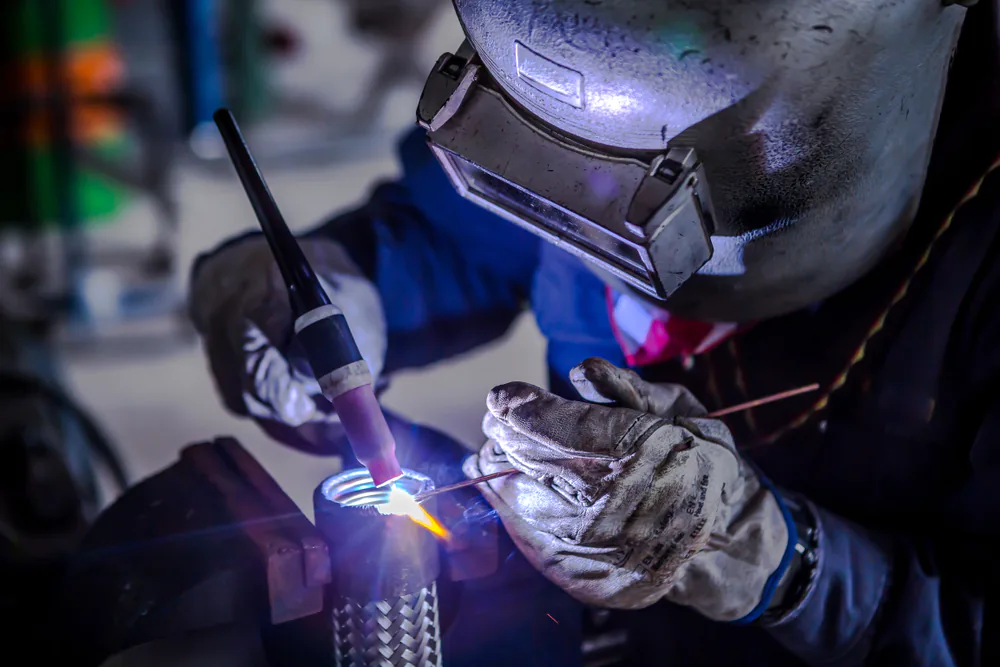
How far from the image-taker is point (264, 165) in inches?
101

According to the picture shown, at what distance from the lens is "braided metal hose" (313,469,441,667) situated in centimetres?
60

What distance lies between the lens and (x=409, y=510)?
0.67 meters

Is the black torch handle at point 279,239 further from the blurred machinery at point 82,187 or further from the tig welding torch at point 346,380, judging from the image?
the blurred machinery at point 82,187

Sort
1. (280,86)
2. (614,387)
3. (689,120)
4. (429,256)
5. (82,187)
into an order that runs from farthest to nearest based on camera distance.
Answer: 1. (280,86)
2. (82,187)
3. (429,256)
4. (614,387)
5. (689,120)

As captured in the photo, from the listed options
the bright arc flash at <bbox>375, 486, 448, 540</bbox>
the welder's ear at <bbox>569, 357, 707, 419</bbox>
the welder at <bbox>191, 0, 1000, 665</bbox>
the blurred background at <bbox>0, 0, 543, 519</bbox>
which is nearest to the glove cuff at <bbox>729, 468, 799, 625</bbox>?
the welder at <bbox>191, 0, 1000, 665</bbox>

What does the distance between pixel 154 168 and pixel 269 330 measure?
1.72 meters

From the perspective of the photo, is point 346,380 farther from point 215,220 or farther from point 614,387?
point 215,220

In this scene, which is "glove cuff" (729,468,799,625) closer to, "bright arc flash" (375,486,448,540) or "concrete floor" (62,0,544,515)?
"bright arc flash" (375,486,448,540)

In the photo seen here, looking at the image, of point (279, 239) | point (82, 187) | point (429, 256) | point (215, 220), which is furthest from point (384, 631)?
point (82, 187)

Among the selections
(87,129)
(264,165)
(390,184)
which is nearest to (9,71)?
(87,129)

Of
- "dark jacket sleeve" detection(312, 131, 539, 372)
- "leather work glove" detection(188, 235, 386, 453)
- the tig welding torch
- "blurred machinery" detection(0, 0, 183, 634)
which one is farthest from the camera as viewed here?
"blurred machinery" detection(0, 0, 183, 634)

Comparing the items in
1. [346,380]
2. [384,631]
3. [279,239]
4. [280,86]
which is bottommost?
[384,631]

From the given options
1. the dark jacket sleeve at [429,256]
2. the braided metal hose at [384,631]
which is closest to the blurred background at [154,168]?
the dark jacket sleeve at [429,256]

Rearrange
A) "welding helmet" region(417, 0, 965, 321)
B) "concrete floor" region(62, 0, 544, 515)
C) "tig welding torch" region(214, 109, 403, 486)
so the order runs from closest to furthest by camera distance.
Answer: "welding helmet" region(417, 0, 965, 321) < "tig welding torch" region(214, 109, 403, 486) < "concrete floor" region(62, 0, 544, 515)
